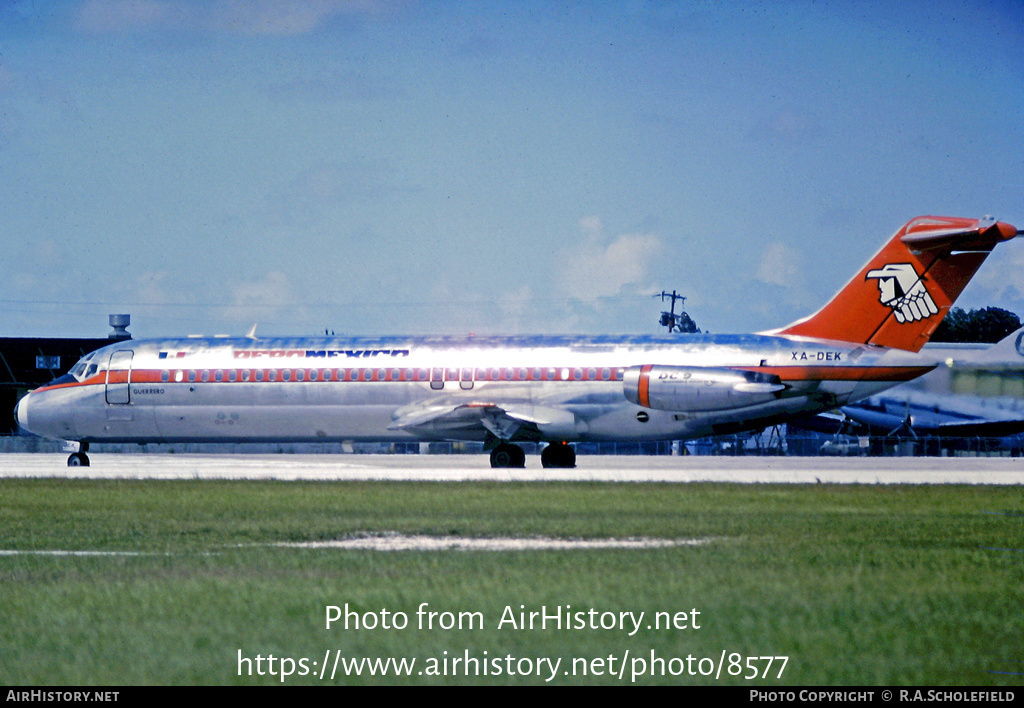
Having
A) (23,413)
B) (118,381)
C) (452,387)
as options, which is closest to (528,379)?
(452,387)

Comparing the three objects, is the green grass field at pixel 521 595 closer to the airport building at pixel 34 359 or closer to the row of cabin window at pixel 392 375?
the row of cabin window at pixel 392 375

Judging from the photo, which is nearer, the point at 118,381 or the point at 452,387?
the point at 452,387

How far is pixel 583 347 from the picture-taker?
39.7 meters

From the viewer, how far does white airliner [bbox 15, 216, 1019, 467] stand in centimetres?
3597

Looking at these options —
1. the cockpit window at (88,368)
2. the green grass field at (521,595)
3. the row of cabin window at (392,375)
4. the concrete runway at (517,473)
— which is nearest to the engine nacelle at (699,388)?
the row of cabin window at (392,375)

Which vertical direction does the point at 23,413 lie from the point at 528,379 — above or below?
below

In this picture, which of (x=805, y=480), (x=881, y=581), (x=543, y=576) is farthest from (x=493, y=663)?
(x=805, y=480)

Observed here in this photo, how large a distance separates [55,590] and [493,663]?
6191 millimetres

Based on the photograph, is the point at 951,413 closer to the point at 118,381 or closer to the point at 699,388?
the point at 699,388

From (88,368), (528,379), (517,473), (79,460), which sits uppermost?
(88,368)

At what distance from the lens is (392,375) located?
133 feet

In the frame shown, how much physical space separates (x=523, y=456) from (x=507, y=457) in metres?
0.70

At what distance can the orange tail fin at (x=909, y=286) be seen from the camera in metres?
35.3

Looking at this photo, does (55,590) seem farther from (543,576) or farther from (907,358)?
(907,358)
